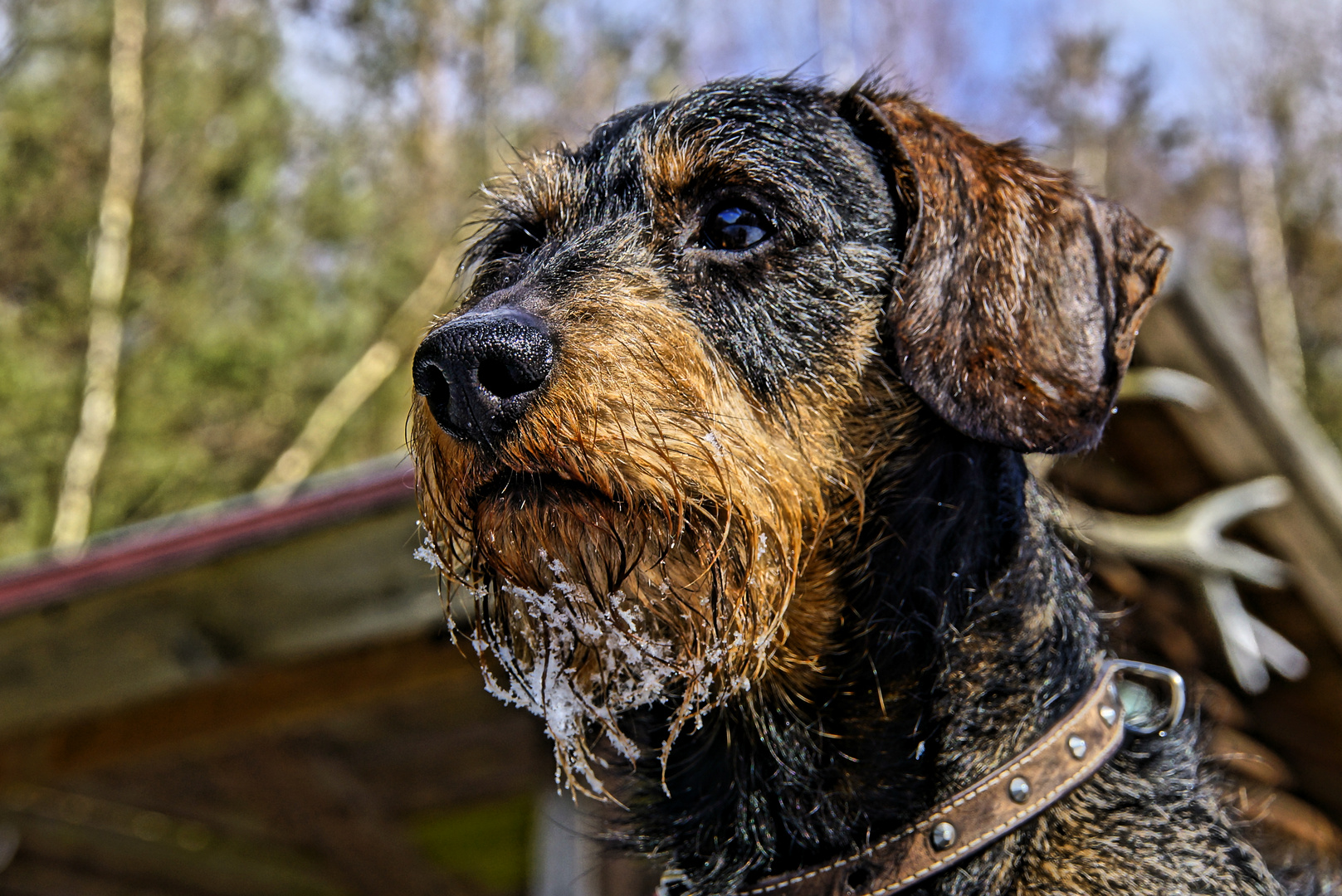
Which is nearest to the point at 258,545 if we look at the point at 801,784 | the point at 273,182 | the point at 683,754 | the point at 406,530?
the point at 406,530

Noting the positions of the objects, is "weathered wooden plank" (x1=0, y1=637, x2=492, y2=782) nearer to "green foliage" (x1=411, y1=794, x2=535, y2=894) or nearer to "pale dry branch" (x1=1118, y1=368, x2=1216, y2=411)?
"green foliage" (x1=411, y1=794, x2=535, y2=894)

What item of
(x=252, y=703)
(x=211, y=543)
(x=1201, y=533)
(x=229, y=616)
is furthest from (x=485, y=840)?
(x=1201, y=533)

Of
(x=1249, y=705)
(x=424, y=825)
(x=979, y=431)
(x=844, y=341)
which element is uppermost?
(x=844, y=341)

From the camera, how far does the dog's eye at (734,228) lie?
192 cm

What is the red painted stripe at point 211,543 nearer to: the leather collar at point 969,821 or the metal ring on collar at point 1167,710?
the leather collar at point 969,821

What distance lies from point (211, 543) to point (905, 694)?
275 centimetres

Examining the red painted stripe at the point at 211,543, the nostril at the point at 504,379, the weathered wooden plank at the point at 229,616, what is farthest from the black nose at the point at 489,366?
the weathered wooden plank at the point at 229,616

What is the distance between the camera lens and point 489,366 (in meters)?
1.50

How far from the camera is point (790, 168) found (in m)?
1.95

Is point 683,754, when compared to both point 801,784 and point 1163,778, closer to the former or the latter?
point 801,784

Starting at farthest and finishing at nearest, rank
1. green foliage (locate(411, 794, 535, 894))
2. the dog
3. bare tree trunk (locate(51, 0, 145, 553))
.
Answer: bare tree trunk (locate(51, 0, 145, 553)) < green foliage (locate(411, 794, 535, 894)) < the dog

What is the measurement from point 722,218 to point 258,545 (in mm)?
2354

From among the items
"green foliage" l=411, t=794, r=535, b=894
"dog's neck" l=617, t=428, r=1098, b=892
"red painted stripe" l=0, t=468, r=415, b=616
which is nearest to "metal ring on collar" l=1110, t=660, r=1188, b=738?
"dog's neck" l=617, t=428, r=1098, b=892

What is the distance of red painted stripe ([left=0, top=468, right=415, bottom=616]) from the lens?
362cm
